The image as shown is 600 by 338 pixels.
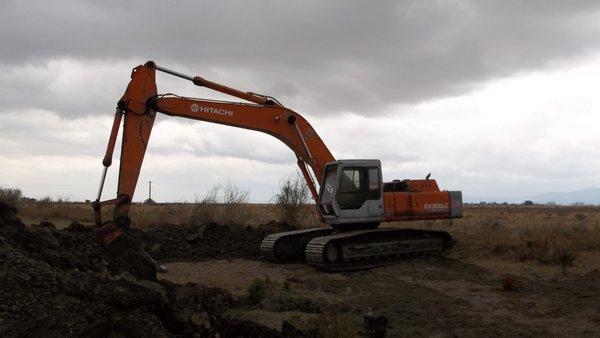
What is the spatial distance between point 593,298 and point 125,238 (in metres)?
9.14

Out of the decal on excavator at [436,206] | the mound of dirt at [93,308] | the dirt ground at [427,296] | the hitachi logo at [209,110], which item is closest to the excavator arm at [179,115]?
the hitachi logo at [209,110]

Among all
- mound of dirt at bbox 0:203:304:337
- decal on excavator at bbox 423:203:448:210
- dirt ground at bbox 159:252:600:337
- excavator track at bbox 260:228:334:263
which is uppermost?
decal on excavator at bbox 423:203:448:210

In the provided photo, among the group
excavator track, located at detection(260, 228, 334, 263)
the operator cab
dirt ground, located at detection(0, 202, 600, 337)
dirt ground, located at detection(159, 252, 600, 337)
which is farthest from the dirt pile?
the operator cab

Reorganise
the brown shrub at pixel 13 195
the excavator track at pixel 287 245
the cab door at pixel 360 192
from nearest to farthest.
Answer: the cab door at pixel 360 192
the excavator track at pixel 287 245
the brown shrub at pixel 13 195

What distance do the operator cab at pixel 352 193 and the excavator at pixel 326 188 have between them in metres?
0.03

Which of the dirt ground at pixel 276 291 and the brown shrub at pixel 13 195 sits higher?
the brown shrub at pixel 13 195

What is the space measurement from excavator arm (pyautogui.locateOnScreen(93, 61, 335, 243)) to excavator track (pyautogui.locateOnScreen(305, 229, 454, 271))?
181 cm

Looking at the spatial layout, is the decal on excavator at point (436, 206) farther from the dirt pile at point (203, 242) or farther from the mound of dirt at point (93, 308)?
the mound of dirt at point (93, 308)

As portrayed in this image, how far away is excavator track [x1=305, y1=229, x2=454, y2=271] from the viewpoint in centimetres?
1549

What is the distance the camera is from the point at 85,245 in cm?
1597

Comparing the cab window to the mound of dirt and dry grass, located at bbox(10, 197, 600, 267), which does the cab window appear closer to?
dry grass, located at bbox(10, 197, 600, 267)

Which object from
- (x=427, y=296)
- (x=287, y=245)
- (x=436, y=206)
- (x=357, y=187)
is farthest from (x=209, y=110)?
(x=427, y=296)

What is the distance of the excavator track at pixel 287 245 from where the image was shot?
16.9m

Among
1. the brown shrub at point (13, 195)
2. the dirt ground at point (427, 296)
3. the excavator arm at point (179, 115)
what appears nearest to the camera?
the dirt ground at point (427, 296)
